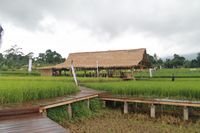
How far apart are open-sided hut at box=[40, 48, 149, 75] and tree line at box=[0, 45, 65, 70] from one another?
46.9 feet

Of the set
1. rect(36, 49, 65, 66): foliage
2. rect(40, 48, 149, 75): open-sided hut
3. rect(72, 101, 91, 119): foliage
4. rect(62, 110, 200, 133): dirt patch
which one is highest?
rect(36, 49, 65, 66): foliage

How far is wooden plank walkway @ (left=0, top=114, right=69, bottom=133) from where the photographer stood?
4.99 m

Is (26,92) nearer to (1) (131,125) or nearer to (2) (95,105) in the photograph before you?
(2) (95,105)

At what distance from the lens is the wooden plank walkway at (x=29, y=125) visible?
4992 mm

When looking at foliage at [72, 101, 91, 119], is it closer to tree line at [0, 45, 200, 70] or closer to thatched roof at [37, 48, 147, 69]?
thatched roof at [37, 48, 147, 69]

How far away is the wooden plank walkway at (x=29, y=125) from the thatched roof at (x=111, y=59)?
1701cm

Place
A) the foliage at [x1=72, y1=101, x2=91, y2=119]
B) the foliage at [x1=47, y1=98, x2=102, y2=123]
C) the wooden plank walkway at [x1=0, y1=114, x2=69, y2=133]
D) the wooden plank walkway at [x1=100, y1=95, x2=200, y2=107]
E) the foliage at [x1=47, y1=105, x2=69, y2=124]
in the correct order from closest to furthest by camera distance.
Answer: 1. the wooden plank walkway at [x1=0, y1=114, x2=69, y2=133]
2. the foliage at [x1=47, y1=105, x2=69, y2=124]
3. the foliage at [x1=47, y1=98, x2=102, y2=123]
4. the wooden plank walkway at [x1=100, y1=95, x2=200, y2=107]
5. the foliage at [x1=72, y1=101, x2=91, y2=119]

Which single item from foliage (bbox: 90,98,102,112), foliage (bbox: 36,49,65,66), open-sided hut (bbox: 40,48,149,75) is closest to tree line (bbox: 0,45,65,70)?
foliage (bbox: 36,49,65,66)

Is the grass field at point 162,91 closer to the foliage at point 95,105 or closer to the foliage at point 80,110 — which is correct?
the foliage at point 95,105

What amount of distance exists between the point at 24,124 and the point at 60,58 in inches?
1823

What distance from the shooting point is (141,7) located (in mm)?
15391

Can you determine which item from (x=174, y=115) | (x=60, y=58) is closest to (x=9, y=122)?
(x=174, y=115)

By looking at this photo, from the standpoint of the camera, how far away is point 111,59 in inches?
994

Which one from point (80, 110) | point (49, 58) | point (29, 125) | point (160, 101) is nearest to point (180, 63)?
point (49, 58)
